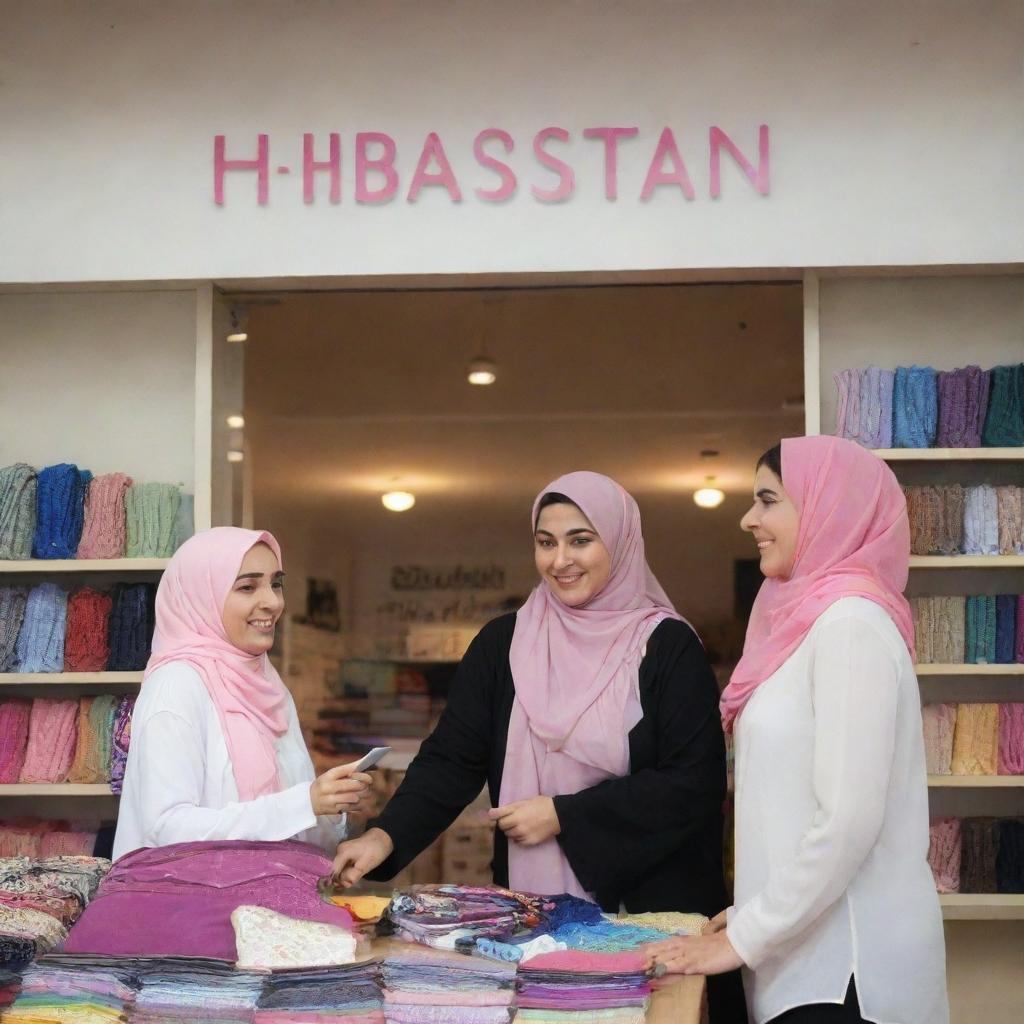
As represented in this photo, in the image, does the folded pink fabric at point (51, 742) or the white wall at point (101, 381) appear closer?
the folded pink fabric at point (51, 742)

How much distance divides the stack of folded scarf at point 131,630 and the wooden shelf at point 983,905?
2283 millimetres

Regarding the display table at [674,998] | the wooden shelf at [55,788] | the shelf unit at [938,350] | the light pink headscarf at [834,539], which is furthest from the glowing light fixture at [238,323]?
the display table at [674,998]

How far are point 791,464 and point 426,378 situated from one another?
13.4 ft

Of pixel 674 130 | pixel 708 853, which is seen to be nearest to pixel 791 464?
pixel 708 853

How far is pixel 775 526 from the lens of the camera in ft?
7.92

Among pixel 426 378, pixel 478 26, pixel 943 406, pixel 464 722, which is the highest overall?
pixel 478 26

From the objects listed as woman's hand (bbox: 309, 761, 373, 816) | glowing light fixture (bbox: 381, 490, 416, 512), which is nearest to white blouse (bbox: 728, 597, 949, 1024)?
woman's hand (bbox: 309, 761, 373, 816)

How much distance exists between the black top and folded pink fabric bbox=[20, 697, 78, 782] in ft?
4.47

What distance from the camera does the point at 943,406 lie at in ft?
12.2

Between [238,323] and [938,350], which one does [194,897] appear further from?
[938,350]

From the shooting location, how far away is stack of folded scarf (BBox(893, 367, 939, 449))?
12.1 feet

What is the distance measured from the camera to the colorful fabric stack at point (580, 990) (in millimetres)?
2018

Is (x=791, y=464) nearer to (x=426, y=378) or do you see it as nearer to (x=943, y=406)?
(x=943, y=406)

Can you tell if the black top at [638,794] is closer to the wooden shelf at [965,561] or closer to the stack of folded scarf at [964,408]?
the wooden shelf at [965,561]
